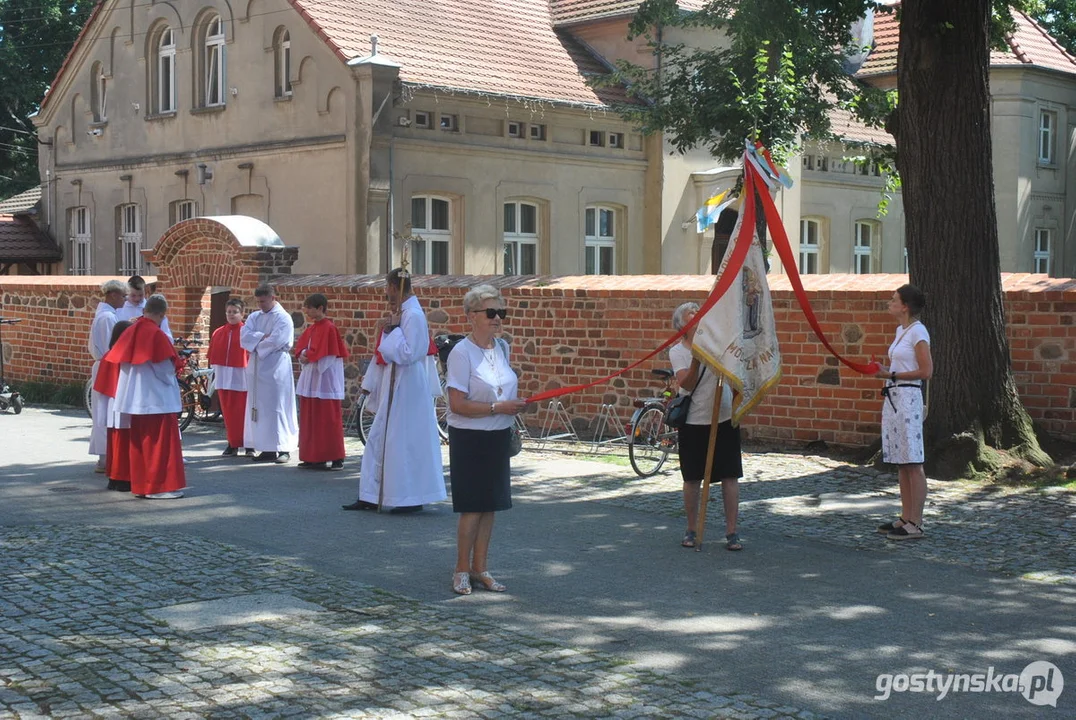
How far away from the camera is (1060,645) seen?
6820 mm

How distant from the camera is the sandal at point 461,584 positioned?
7805 millimetres

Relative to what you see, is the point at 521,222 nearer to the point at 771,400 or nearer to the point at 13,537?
the point at 771,400

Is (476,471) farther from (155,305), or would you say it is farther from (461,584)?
(155,305)

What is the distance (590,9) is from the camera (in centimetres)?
2944

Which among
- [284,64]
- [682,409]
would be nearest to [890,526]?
[682,409]

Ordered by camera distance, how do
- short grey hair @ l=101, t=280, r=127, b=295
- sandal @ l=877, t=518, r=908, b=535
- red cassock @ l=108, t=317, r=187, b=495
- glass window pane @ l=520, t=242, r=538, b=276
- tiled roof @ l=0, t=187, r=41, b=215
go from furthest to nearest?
tiled roof @ l=0, t=187, r=41, b=215 < glass window pane @ l=520, t=242, r=538, b=276 < short grey hair @ l=101, t=280, r=127, b=295 < red cassock @ l=108, t=317, r=187, b=495 < sandal @ l=877, t=518, r=908, b=535

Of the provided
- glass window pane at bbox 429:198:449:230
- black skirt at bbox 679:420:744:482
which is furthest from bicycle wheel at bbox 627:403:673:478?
glass window pane at bbox 429:198:449:230

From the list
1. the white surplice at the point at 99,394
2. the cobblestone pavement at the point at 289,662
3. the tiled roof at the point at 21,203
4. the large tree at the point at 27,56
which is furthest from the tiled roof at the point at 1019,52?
the cobblestone pavement at the point at 289,662

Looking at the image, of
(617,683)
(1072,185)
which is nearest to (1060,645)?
(617,683)

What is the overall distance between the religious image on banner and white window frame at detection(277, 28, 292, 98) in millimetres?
18055

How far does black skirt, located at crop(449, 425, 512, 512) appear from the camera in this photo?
25.4 ft

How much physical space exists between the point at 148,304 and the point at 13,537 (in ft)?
9.20

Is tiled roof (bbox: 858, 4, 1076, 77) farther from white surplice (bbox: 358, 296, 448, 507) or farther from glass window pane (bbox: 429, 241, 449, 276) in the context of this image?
white surplice (bbox: 358, 296, 448, 507)

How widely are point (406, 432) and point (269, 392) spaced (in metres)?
3.83
